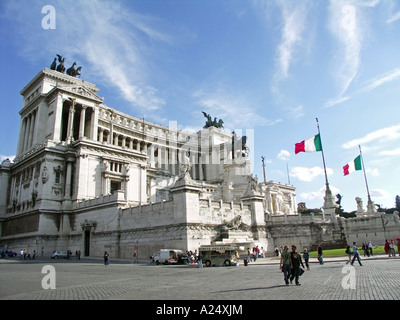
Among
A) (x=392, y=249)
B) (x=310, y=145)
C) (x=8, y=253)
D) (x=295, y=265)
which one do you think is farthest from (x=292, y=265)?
(x=8, y=253)

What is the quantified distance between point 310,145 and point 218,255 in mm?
20919

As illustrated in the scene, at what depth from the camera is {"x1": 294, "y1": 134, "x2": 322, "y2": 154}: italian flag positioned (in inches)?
1576

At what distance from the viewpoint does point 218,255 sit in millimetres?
26562

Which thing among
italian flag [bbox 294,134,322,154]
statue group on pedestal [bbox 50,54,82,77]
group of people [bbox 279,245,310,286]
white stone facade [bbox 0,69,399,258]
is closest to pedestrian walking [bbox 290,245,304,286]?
group of people [bbox 279,245,310,286]

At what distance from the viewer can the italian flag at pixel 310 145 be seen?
131 ft

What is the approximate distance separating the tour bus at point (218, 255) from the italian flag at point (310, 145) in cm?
1930

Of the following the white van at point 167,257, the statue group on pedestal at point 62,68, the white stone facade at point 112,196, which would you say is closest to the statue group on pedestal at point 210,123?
the white stone facade at point 112,196

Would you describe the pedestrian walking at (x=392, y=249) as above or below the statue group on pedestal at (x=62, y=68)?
below

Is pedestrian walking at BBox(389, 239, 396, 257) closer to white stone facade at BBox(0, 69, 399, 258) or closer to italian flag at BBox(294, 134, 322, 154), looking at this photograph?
white stone facade at BBox(0, 69, 399, 258)

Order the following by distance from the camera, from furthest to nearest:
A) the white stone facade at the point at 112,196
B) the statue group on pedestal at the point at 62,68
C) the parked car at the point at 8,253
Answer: the statue group on pedestal at the point at 62,68, the parked car at the point at 8,253, the white stone facade at the point at 112,196

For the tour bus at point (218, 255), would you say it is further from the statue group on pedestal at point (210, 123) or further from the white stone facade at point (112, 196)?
the statue group on pedestal at point (210, 123)

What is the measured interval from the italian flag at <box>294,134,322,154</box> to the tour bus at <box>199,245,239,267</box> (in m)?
19.3
